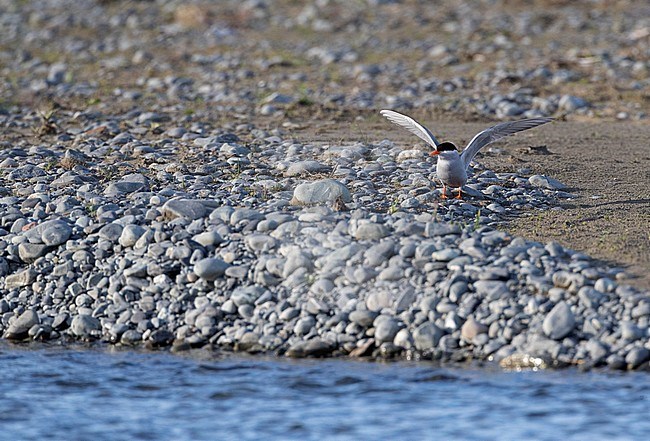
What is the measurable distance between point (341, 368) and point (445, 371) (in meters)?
0.69

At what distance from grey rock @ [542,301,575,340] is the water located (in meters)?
0.29

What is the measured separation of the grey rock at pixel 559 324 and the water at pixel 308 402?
0.29 metres

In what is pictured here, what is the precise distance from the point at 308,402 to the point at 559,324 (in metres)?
1.74

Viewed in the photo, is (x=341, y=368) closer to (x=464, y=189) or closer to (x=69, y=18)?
(x=464, y=189)

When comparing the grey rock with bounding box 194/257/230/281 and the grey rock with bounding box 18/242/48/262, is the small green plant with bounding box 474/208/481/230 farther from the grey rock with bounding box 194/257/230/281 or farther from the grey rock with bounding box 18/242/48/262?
the grey rock with bounding box 18/242/48/262

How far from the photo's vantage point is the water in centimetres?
631

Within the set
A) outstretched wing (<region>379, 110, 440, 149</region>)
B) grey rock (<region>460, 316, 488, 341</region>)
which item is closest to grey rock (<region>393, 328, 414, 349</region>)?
grey rock (<region>460, 316, 488, 341</region>)

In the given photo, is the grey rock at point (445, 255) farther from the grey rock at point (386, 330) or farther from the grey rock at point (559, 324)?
the grey rock at point (559, 324)

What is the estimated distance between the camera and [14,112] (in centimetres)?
1457

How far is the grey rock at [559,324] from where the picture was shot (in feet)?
23.2

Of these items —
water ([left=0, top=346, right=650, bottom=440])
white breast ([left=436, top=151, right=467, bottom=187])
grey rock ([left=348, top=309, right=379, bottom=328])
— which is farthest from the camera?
white breast ([left=436, top=151, right=467, bottom=187])

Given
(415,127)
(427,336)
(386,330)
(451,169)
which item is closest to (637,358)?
(427,336)

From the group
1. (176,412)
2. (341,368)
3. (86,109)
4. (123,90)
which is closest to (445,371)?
(341,368)

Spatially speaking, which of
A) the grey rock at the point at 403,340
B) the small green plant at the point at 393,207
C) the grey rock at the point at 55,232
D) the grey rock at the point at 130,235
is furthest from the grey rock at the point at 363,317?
the grey rock at the point at 55,232
